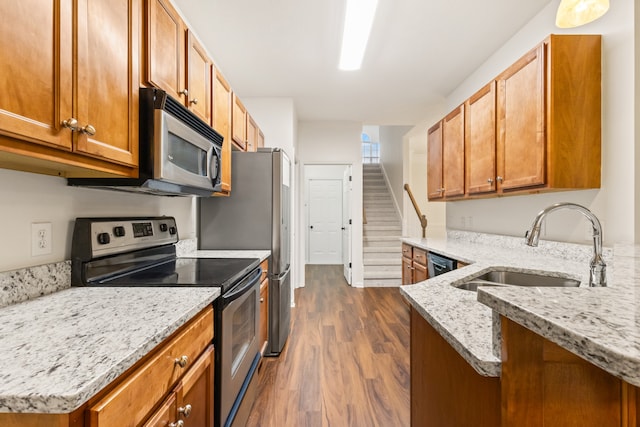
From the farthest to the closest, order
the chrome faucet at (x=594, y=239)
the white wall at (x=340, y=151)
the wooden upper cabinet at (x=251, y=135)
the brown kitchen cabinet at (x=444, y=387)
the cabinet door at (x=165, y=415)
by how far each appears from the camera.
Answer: the white wall at (x=340, y=151) → the wooden upper cabinet at (x=251, y=135) → the chrome faucet at (x=594, y=239) → the cabinet door at (x=165, y=415) → the brown kitchen cabinet at (x=444, y=387)

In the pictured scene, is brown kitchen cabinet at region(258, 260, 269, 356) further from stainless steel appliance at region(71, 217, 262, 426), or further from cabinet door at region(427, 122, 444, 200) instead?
cabinet door at region(427, 122, 444, 200)

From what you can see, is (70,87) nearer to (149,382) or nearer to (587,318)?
(149,382)

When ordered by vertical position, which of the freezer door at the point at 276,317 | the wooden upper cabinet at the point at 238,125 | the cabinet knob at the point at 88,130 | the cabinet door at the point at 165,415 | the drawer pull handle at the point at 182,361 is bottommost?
the freezer door at the point at 276,317

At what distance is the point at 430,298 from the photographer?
3.50ft

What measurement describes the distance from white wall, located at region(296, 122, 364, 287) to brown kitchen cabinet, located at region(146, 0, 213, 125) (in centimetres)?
293

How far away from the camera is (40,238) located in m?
1.17

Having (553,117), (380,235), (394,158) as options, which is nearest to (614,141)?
(553,117)

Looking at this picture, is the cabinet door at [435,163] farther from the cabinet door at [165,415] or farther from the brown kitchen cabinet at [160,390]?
the cabinet door at [165,415]

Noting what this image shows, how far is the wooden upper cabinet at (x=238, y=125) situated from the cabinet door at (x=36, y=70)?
163 cm

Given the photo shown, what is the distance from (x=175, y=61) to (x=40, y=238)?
39.2 inches

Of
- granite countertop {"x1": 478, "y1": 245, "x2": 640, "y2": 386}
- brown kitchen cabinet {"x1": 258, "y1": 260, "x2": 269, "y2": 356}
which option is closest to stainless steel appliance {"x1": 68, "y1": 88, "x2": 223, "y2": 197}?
brown kitchen cabinet {"x1": 258, "y1": 260, "x2": 269, "y2": 356}

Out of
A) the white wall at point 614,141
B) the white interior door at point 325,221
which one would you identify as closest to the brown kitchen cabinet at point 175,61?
the white wall at point 614,141

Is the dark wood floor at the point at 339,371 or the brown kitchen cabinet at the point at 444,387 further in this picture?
the dark wood floor at the point at 339,371

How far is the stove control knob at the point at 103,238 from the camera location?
4.54 feet
